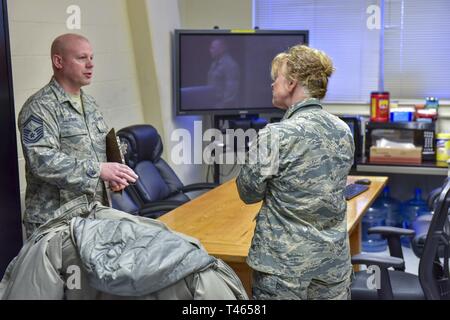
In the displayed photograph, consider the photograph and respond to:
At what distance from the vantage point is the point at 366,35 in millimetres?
5234

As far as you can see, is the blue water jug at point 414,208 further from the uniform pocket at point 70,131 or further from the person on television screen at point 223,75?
the uniform pocket at point 70,131

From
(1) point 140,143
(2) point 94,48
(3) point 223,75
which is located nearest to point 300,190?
(1) point 140,143

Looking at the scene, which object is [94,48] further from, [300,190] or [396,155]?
[300,190]

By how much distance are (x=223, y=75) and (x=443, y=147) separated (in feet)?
5.67

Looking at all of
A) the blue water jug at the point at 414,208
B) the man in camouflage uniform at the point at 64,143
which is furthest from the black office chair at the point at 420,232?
the man in camouflage uniform at the point at 64,143

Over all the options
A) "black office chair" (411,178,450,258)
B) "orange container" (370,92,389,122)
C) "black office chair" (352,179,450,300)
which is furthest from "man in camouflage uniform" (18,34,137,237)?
"orange container" (370,92,389,122)

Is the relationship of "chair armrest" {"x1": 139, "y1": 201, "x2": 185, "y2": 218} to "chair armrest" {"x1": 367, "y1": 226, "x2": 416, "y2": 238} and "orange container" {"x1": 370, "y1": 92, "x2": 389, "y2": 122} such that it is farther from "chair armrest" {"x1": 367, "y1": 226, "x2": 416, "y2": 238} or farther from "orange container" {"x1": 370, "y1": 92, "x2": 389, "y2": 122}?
"orange container" {"x1": 370, "y1": 92, "x2": 389, "y2": 122}

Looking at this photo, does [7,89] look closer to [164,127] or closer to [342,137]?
[342,137]

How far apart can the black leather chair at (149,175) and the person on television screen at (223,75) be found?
3.06ft

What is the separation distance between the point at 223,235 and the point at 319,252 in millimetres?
695

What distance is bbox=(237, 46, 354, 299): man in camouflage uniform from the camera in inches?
82.8

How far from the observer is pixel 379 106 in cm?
504

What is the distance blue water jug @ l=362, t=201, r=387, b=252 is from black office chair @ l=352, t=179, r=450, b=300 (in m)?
1.99

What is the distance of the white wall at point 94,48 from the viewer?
340 cm
